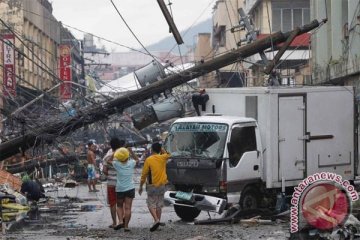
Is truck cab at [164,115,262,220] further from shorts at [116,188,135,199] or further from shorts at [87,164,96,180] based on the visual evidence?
shorts at [87,164,96,180]

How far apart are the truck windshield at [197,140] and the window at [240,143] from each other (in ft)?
0.71

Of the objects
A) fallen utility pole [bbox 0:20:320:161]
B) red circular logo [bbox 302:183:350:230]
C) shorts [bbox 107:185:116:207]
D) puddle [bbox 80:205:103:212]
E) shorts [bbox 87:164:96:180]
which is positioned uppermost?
fallen utility pole [bbox 0:20:320:161]

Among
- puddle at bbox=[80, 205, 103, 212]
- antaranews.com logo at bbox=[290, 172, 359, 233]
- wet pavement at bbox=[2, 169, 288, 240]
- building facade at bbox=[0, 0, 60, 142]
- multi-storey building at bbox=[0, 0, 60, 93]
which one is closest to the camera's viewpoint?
antaranews.com logo at bbox=[290, 172, 359, 233]

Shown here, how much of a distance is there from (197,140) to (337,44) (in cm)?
1376

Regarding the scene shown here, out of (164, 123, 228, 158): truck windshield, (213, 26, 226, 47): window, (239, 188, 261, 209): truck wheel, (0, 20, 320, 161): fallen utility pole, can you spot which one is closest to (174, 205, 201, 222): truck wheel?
(239, 188, 261, 209): truck wheel

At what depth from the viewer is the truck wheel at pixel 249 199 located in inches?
663

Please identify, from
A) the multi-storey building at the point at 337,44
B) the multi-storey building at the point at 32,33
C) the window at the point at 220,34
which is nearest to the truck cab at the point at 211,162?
the multi-storey building at the point at 337,44

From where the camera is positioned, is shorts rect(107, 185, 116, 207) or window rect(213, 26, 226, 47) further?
window rect(213, 26, 226, 47)

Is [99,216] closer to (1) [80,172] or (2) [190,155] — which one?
(2) [190,155]

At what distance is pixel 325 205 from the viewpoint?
966 cm

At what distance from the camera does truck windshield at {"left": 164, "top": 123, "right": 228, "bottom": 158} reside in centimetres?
1667

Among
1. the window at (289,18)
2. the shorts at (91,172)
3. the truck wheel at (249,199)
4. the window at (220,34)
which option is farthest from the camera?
the window at (220,34)

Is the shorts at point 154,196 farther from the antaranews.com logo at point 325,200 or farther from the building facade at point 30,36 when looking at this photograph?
the building facade at point 30,36

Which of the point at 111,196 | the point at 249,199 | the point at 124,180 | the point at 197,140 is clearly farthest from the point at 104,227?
the point at 249,199
